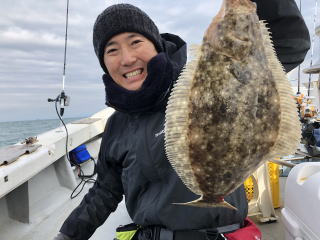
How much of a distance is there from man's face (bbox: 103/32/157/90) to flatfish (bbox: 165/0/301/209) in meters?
0.88

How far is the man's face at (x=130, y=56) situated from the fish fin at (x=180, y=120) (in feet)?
2.84

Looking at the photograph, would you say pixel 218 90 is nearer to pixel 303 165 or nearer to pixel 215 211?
pixel 215 211

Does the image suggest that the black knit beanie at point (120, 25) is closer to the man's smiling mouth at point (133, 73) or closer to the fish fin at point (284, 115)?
the man's smiling mouth at point (133, 73)

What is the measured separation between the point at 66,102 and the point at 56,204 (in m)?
1.67

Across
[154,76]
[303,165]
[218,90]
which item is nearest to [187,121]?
[218,90]

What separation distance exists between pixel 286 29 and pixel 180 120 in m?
0.96

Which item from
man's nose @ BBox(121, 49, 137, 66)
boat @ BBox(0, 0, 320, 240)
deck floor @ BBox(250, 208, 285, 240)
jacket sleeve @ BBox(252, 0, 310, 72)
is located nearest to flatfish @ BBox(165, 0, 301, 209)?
jacket sleeve @ BBox(252, 0, 310, 72)

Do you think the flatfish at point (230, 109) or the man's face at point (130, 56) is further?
the man's face at point (130, 56)

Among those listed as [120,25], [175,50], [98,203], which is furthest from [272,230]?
[120,25]

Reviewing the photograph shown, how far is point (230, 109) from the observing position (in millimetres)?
1104

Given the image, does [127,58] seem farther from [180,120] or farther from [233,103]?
[233,103]

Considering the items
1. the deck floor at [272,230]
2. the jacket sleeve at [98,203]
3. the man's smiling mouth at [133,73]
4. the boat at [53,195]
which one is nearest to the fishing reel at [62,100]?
the boat at [53,195]

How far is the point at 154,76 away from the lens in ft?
6.34

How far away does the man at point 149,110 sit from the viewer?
5.54 ft
